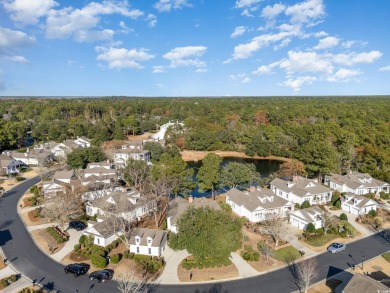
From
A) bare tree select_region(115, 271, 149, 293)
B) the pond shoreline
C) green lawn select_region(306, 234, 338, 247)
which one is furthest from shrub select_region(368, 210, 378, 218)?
the pond shoreline

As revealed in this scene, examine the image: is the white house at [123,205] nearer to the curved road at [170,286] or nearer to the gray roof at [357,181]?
the curved road at [170,286]

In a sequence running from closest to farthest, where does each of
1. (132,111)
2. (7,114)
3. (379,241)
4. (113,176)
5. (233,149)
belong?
(379,241) < (113,176) < (233,149) < (7,114) < (132,111)

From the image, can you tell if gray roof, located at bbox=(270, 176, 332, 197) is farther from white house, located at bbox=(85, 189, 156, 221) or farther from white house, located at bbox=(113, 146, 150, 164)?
white house, located at bbox=(113, 146, 150, 164)

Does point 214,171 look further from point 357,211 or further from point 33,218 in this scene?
point 33,218

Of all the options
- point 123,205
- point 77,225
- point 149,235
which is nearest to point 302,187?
point 149,235

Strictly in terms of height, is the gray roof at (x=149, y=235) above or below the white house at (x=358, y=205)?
above

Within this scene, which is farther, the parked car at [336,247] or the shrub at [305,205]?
the shrub at [305,205]

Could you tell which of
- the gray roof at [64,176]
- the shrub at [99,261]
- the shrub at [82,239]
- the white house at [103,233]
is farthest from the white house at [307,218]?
the gray roof at [64,176]

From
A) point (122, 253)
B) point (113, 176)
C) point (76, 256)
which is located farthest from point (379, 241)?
point (113, 176)
